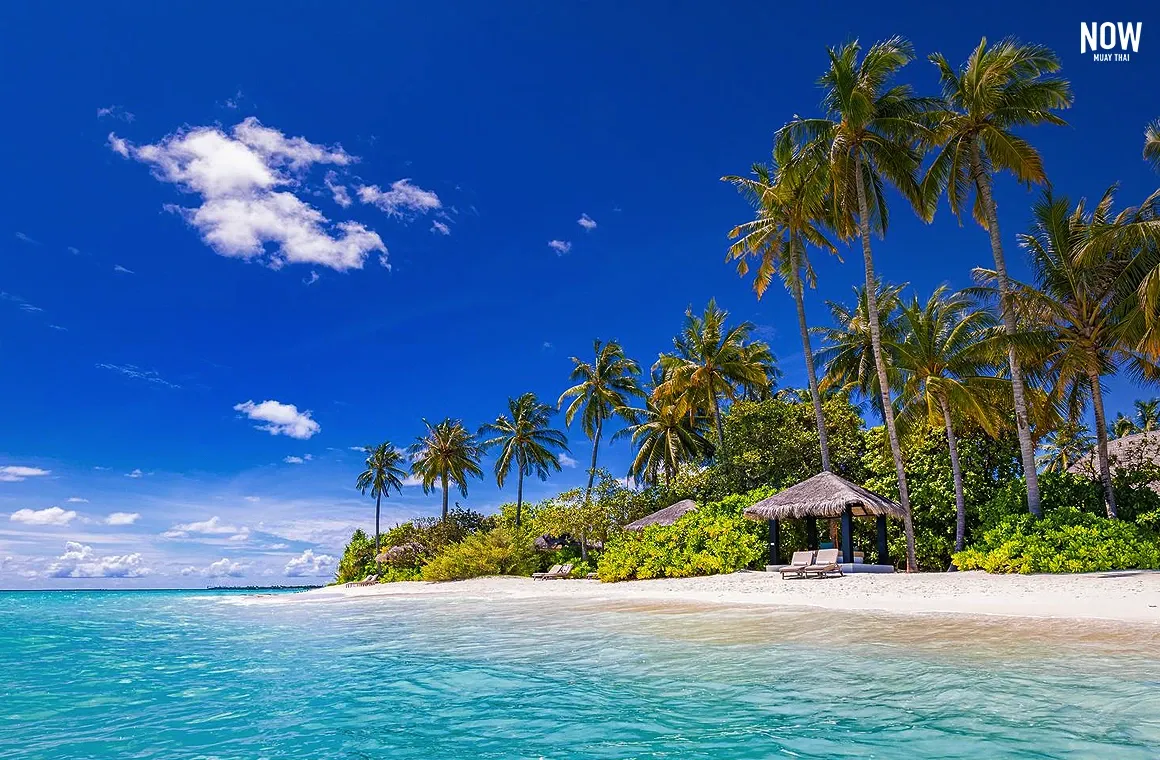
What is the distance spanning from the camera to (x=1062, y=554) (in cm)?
1488

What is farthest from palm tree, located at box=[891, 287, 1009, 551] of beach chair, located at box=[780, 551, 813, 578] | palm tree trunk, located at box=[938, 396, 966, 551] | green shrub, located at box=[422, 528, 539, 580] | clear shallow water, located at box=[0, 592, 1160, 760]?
green shrub, located at box=[422, 528, 539, 580]

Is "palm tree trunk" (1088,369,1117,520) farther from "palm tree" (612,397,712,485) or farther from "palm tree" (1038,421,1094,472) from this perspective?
"palm tree" (612,397,712,485)

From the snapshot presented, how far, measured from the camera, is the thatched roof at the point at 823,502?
19.0m

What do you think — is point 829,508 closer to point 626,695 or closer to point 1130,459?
point 1130,459

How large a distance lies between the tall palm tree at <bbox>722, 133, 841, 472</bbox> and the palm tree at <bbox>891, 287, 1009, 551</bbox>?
3.08 meters

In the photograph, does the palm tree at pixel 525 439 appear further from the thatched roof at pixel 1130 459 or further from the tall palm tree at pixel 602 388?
the thatched roof at pixel 1130 459

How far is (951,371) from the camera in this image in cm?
2066

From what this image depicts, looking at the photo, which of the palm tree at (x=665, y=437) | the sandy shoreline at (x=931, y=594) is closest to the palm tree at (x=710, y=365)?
the palm tree at (x=665, y=437)

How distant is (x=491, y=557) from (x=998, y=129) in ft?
82.2

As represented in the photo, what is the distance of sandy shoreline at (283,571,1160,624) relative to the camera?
36.8 ft

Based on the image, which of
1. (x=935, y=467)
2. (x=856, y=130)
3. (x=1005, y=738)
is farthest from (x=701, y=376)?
(x=1005, y=738)

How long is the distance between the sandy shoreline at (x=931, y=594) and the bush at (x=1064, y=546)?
71cm

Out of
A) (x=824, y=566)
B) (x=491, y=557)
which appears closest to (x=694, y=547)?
(x=824, y=566)

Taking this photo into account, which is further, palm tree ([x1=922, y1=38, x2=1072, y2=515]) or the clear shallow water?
palm tree ([x1=922, y1=38, x2=1072, y2=515])
